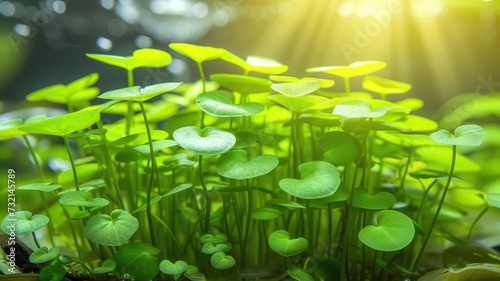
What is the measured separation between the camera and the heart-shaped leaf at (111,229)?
0.65 metres

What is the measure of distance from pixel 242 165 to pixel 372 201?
251 mm

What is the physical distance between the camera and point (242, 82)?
2.80 feet

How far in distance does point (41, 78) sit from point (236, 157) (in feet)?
4.47

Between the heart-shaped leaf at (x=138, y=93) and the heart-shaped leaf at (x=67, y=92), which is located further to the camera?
the heart-shaped leaf at (x=67, y=92)

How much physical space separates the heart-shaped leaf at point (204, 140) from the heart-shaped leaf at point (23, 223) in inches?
10.5

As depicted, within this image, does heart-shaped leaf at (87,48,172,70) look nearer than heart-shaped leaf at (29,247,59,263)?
No

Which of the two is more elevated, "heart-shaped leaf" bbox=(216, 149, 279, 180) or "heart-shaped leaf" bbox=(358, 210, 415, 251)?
"heart-shaped leaf" bbox=(216, 149, 279, 180)

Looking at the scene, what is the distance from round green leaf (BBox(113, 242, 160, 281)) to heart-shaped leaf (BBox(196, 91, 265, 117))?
27 cm

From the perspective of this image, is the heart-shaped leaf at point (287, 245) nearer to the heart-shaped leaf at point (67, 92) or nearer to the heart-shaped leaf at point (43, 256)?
the heart-shaped leaf at point (43, 256)

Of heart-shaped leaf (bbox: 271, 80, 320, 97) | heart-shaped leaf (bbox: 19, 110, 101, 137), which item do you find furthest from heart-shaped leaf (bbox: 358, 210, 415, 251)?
heart-shaped leaf (bbox: 19, 110, 101, 137)

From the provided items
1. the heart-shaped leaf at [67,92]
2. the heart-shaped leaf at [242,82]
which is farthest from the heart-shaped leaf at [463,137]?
the heart-shaped leaf at [67,92]

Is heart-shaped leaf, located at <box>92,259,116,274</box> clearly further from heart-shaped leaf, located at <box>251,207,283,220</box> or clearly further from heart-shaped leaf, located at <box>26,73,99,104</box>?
heart-shaped leaf, located at <box>26,73,99,104</box>

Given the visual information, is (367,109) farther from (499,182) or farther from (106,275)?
(499,182)

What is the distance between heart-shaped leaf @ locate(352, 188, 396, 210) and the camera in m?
0.76
